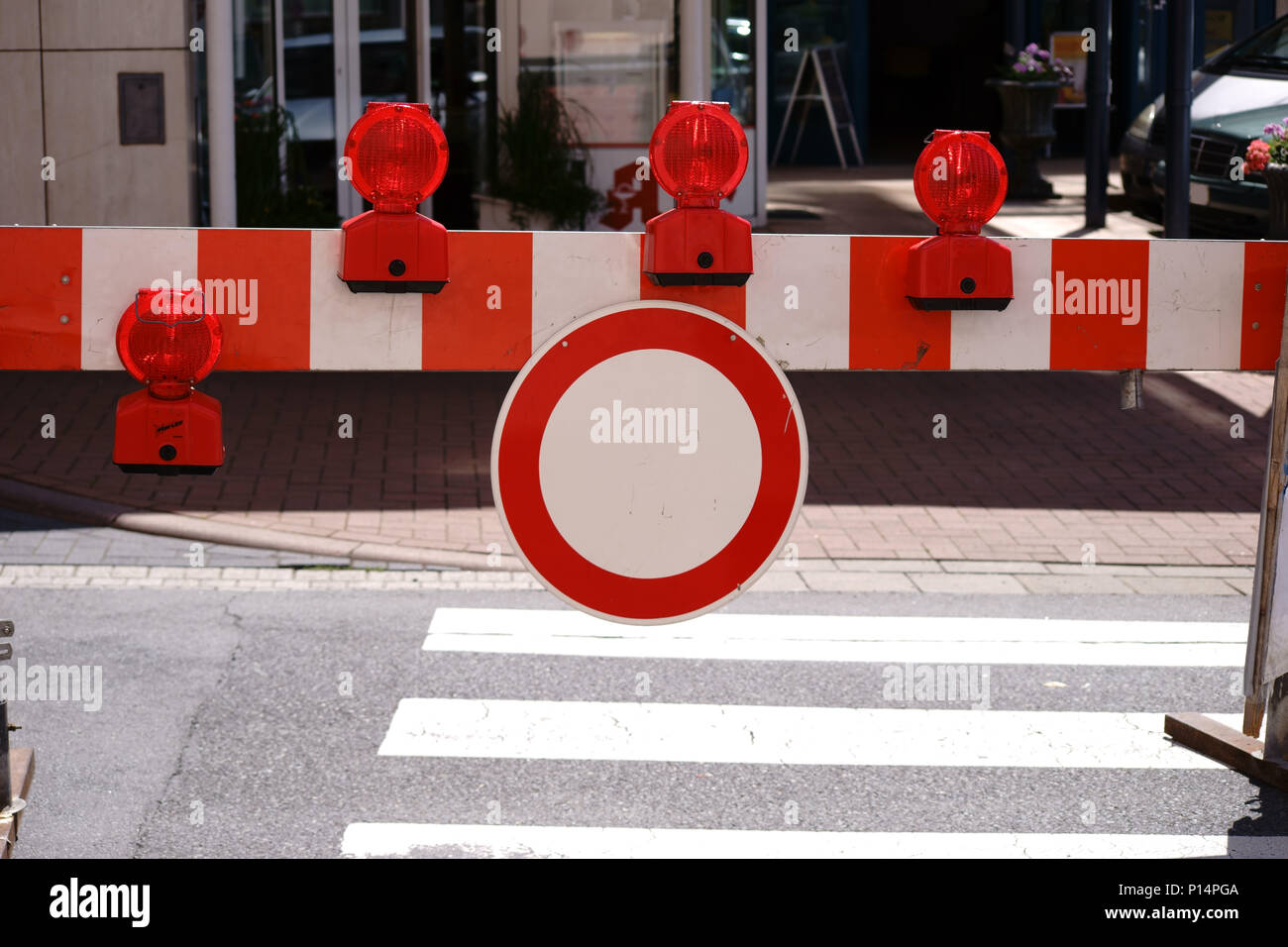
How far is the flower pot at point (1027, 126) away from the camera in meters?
18.4

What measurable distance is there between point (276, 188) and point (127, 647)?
23.1 ft

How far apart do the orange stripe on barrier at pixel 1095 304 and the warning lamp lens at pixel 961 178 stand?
20 cm

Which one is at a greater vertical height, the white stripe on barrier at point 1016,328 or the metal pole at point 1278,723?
the white stripe on barrier at point 1016,328

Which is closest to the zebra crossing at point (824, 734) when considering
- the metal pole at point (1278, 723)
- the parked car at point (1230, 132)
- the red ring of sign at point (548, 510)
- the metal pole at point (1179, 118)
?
the metal pole at point (1278, 723)

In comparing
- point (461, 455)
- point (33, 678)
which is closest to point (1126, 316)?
point (33, 678)

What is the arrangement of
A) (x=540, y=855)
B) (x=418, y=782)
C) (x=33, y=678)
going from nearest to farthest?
(x=540, y=855) → (x=418, y=782) → (x=33, y=678)

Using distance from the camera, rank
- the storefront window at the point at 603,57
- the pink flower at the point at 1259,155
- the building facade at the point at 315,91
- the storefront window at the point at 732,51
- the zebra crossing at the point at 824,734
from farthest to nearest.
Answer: the storefront window at the point at 732,51 < the storefront window at the point at 603,57 < the building facade at the point at 315,91 < the pink flower at the point at 1259,155 < the zebra crossing at the point at 824,734

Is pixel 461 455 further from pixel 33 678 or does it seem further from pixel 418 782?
pixel 418 782

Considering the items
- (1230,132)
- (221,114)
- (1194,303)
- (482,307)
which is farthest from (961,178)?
(1230,132)

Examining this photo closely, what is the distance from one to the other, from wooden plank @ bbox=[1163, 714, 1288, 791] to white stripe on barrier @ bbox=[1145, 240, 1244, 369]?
228 centimetres

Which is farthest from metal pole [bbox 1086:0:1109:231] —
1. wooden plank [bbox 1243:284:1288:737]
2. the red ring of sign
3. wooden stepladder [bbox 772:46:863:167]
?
the red ring of sign

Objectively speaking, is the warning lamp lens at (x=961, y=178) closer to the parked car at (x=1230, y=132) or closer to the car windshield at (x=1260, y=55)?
the parked car at (x=1230, y=132)

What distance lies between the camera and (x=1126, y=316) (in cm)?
303

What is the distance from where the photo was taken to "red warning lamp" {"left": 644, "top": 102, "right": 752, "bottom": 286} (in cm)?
274
